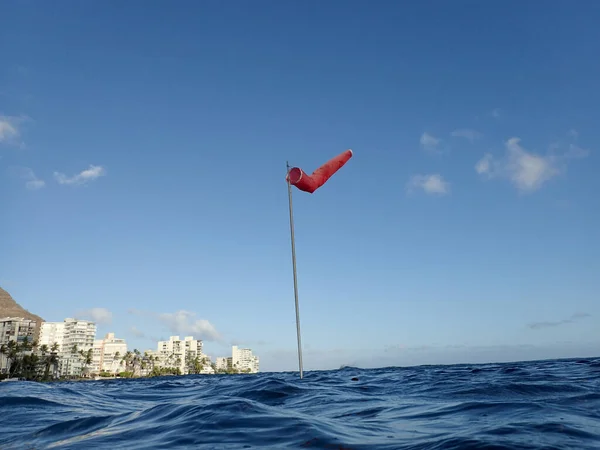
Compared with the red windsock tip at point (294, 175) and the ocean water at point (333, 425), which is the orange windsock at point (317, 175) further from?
the ocean water at point (333, 425)

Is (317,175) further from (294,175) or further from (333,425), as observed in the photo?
(333,425)

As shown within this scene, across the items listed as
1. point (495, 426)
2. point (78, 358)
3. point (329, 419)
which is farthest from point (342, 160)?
point (78, 358)

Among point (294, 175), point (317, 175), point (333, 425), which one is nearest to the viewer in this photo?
point (333, 425)

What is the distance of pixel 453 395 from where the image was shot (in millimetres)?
Result: 10047

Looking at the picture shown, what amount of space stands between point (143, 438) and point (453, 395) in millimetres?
7388

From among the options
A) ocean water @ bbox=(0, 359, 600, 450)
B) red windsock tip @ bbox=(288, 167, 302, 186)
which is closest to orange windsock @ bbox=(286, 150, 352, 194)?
red windsock tip @ bbox=(288, 167, 302, 186)

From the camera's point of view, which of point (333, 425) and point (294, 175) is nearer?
point (333, 425)

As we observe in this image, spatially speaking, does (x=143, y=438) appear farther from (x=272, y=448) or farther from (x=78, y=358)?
(x=78, y=358)

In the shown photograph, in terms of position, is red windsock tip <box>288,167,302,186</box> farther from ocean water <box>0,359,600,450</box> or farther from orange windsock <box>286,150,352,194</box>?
ocean water <box>0,359,600,450</box>

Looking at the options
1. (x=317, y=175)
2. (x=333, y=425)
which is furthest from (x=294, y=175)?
(x=333, y=425)

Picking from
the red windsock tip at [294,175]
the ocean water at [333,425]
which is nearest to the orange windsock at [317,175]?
the red windsock tip at [294,175]

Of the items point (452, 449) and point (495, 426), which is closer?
point (452, 449)

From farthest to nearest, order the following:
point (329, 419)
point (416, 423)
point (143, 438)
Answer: point (329, 419) < point (416, 423) < point (143, 438)

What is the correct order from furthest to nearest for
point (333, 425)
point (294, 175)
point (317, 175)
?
point (317, 175), point (294, 175), point (333, 425)
